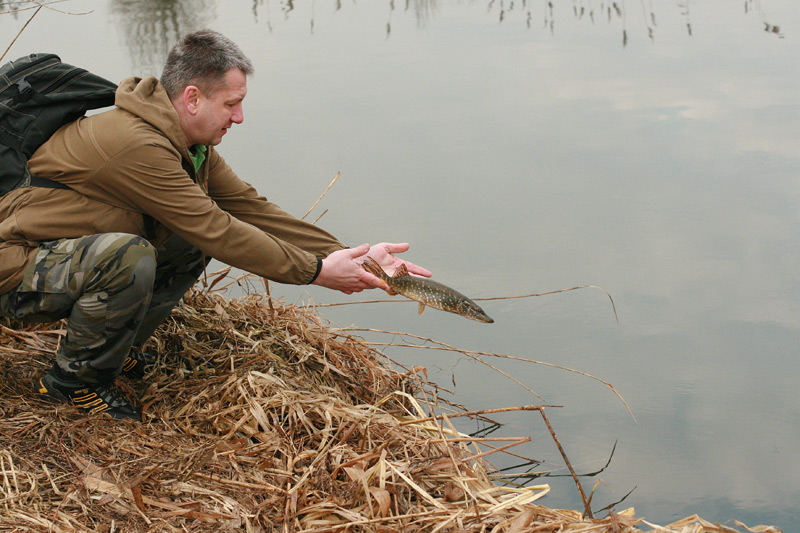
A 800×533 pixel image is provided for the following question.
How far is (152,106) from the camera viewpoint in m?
3.02

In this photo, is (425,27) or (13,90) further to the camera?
(425,27)

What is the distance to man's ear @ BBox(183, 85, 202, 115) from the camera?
3064 mm

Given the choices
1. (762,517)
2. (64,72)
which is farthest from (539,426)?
(64,72)

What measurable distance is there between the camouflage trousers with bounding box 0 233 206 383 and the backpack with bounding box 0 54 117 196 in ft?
0.95

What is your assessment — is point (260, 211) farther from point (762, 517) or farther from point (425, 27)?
point (425, 27)

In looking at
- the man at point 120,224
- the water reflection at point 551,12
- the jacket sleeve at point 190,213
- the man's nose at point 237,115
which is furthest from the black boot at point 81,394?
the water reflection at point 551,12

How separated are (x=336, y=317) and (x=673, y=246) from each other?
1.86m

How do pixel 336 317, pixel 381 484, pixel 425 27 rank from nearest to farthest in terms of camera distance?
→ pixel 381 484 → pixel 336 317 → pixel 425 27

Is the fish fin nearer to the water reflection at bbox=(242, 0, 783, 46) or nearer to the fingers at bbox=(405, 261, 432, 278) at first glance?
the fingers at bbox=(405, 261, 432, 278)

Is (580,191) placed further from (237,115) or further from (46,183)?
(46,183)

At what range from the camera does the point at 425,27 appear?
8.23 metres

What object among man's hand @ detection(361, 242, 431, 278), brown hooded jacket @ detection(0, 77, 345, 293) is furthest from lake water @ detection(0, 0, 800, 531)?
brown hooded jacket @ detection(0, 77, 345, 293)

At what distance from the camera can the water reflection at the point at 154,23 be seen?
7.46 m

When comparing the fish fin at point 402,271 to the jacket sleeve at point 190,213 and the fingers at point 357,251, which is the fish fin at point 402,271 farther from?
the jacket sleeve at point 190,213
